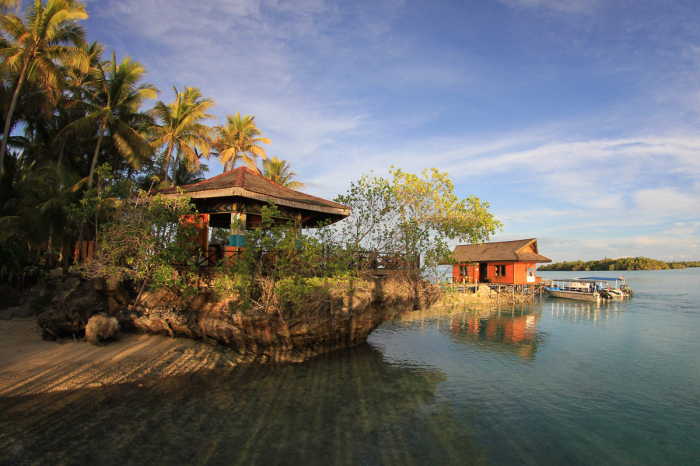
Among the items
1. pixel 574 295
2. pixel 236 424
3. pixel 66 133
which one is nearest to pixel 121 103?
pixel 66 133

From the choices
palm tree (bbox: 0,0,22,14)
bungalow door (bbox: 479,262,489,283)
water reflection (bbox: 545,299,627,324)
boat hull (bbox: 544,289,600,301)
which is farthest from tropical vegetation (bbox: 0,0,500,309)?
boat hull (bbox: 544,289,600,301)

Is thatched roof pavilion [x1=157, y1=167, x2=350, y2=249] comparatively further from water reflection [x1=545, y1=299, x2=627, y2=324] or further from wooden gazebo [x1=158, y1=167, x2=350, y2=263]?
water reflection [x1=545, y1=299, x2=627, y2=324]

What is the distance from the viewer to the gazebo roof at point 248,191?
1188cm

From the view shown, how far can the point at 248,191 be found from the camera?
464 inches

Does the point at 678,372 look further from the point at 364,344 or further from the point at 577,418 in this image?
the point at 364,344

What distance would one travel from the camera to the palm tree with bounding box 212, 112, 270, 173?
28.9 m

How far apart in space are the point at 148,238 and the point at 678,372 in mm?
19462

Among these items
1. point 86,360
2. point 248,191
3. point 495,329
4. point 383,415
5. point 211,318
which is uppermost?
point 248,191

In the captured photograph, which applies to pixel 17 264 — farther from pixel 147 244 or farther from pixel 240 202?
pixel 240 202

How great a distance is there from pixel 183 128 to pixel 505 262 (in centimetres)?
2990

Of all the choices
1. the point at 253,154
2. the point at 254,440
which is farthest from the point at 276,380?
the point at 253,154

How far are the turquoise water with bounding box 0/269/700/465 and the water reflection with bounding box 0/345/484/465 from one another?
0.03 meters

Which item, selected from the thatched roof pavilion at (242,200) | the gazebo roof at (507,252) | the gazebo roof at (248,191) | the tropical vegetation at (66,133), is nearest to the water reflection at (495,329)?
the gazebo roof at (507,252)

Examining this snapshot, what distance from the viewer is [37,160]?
68.8 feet
